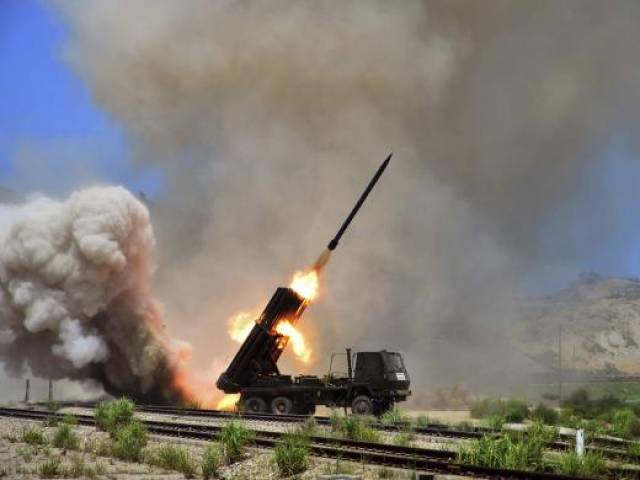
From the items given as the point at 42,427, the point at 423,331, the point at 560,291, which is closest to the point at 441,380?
the point at 423,331

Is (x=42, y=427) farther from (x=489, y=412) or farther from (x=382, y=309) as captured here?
(x=382, y=309)

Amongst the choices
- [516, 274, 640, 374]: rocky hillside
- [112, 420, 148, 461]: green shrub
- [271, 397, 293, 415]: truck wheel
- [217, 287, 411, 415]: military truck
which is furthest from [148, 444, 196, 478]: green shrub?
[516, 274, 640, 374]: rocky hillside

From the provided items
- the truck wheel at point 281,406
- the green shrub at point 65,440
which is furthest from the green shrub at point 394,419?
the green shrub at point 65,440

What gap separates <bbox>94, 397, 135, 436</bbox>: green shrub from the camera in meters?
21.3

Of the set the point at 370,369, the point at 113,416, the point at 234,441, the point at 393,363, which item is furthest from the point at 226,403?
the point at 234,441

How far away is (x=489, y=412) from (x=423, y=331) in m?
25.7

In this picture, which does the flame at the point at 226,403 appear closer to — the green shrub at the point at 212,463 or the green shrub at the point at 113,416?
the green shrub at the point at 113,416

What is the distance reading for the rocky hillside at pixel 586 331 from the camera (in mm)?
87250

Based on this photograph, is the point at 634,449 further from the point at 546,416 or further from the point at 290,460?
the point at 546,416

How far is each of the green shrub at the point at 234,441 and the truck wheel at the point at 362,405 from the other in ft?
32.2

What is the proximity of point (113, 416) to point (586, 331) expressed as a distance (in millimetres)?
83438

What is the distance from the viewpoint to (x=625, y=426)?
78.8 ft

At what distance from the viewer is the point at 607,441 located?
747 inches

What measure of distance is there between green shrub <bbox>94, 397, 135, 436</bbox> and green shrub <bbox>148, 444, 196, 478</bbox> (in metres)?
5.30
